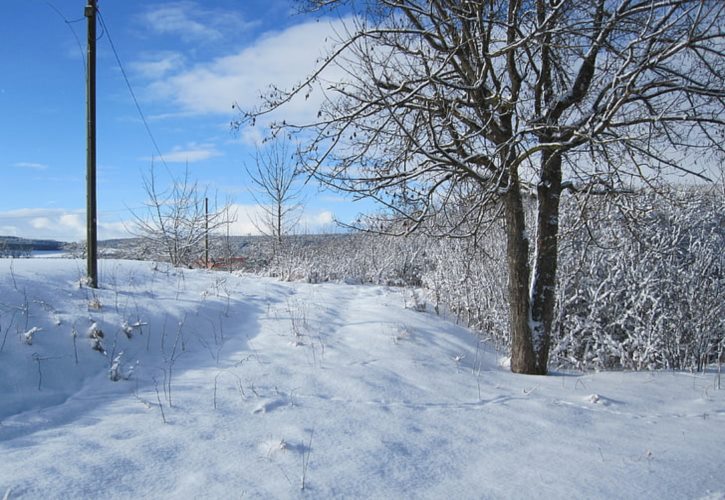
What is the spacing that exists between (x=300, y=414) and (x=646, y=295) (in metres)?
7.04

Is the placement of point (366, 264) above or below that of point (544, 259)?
below

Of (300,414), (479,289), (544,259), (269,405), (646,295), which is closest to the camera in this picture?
(300,414)

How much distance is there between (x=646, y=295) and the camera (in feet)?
25.7

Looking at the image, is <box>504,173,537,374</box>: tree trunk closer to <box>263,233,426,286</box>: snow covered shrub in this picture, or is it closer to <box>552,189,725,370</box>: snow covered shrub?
<box>552,189,725,370</box>: snow covered shrub

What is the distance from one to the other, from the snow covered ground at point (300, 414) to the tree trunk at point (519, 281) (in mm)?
352

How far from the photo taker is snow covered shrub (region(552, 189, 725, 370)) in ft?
25.1

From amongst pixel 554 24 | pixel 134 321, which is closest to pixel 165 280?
pixel 134 321

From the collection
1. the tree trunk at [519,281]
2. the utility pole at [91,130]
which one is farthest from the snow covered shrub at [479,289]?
the utility pole at [91,130]

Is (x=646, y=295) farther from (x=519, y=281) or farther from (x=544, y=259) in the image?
(x=519, y=281)

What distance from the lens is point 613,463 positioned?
2.95 m

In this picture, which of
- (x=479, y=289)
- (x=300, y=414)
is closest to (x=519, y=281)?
(x=300, y=414)

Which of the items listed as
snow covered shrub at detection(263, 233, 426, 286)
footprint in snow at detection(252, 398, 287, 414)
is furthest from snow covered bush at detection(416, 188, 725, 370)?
snow covered shrub at detection(263, 233, 426, 286)

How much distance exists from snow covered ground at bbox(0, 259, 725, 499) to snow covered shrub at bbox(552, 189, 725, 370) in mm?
2166

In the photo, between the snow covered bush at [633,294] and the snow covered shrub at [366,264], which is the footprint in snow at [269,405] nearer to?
the snow covered bush at [633,294]
